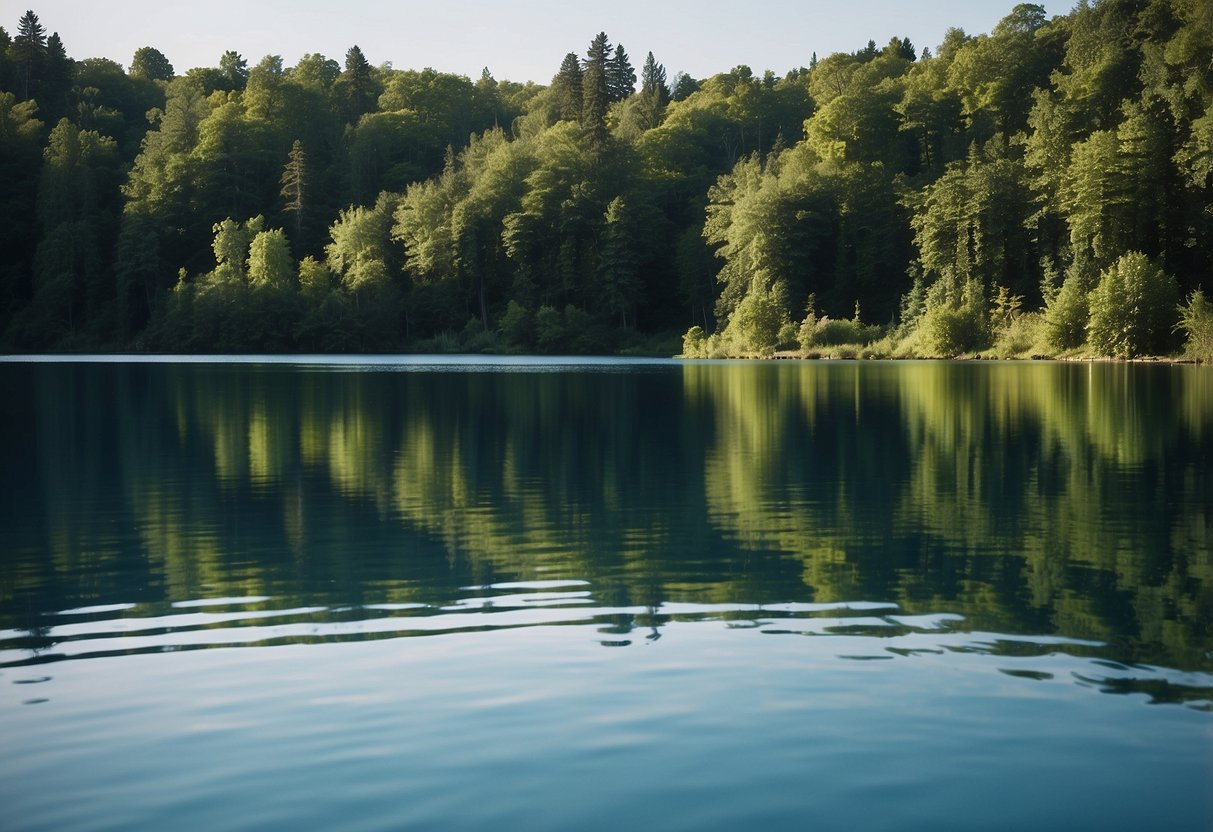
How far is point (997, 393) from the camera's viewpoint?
1409 inches

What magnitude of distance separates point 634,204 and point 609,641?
97.0 metres

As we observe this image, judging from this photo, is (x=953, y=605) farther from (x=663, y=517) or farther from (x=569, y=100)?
(x=569, y=100)

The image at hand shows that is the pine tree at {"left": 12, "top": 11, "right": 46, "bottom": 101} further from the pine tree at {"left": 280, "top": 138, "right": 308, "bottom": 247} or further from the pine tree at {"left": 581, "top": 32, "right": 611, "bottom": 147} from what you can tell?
the pine tree at {"left": 581, "top": 32, "right": 611, "bottom": 147}

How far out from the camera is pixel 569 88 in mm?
124750

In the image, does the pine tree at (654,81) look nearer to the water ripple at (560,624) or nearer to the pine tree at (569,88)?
the pine tree at (569,88)

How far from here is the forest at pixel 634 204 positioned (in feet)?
222

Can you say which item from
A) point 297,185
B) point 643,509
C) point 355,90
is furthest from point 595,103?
point 643,509

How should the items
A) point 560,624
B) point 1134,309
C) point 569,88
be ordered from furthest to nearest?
point 569,88, point 1134,309, point 560,624

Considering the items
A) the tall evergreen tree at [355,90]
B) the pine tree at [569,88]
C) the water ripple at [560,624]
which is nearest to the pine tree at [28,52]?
the tall evergreen tree at [355,90]

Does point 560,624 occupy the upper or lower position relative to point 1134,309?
lower

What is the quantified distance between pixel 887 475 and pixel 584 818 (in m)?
12.6

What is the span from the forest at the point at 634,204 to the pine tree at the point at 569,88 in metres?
0.53

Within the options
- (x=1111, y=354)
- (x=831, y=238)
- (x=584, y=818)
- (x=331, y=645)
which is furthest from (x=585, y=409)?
(x=831, y=238)

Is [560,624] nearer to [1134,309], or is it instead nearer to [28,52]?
[1134,309]
